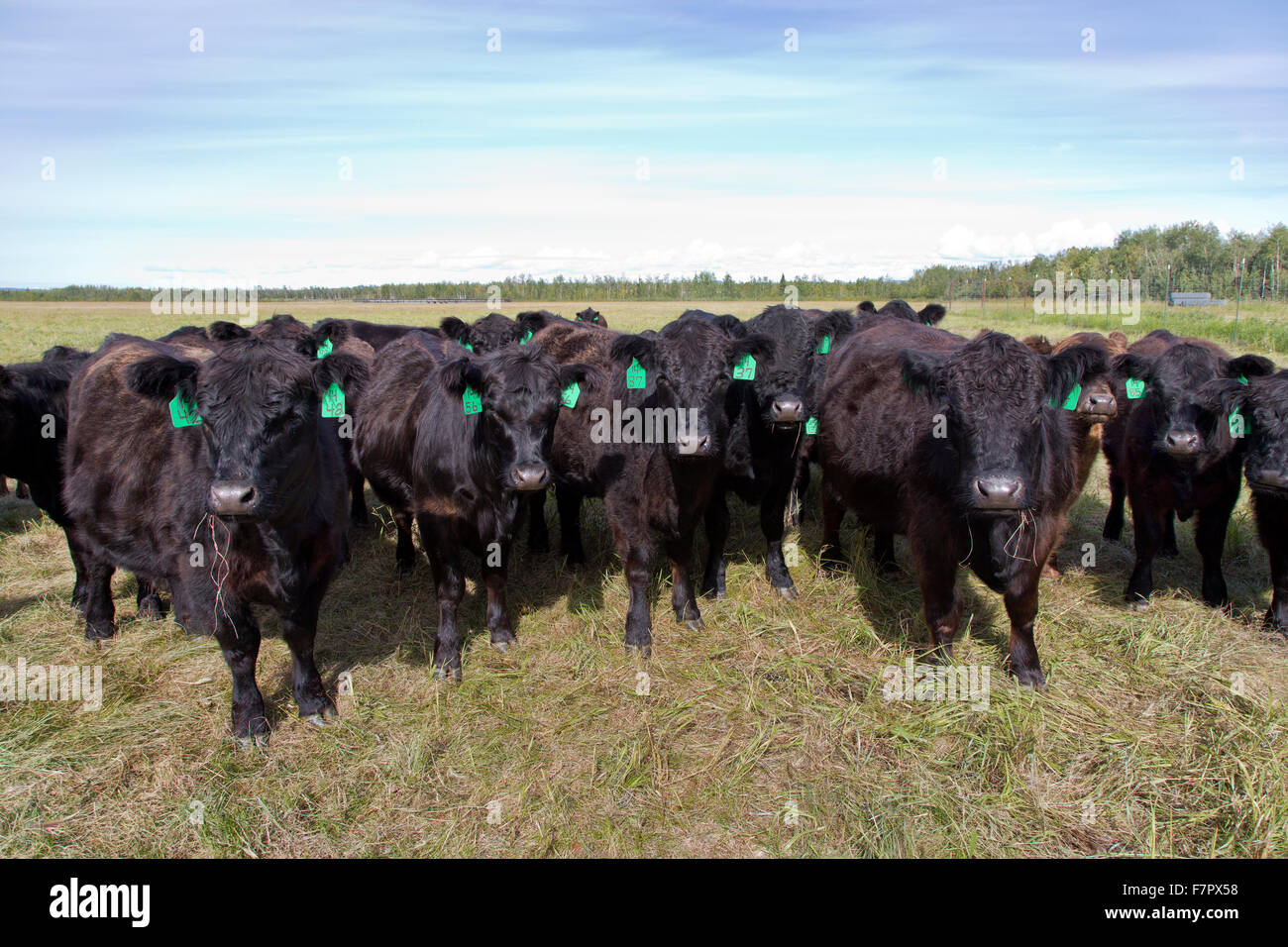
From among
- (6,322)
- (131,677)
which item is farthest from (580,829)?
(6,322)

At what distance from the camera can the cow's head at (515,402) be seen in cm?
493

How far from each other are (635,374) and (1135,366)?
4.36m

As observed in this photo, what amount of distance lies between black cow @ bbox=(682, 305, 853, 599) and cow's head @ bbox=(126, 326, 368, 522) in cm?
346

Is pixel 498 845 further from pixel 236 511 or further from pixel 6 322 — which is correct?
pixel 6 322

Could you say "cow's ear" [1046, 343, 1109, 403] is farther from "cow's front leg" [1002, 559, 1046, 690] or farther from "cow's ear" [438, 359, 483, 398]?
"cow's ear" [438, 359, 483, 398]

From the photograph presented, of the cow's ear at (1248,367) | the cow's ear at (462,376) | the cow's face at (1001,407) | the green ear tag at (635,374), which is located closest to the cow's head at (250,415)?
the cow's ear at (462,376)

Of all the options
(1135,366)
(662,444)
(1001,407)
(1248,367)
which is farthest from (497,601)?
(1248,367)

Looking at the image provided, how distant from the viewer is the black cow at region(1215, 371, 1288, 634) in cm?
531

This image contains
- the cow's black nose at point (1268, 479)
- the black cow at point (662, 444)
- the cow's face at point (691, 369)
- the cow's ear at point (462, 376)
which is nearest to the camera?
the cow's ear at point (462, 376)

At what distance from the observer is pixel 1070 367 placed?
177 inches

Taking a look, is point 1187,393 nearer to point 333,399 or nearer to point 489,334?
point 333,399

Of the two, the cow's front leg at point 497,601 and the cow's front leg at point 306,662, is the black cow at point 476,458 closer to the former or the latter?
the cow's front leg at point 497,601

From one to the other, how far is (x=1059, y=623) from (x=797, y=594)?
199 cm

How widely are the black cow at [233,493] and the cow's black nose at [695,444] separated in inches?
85.0
